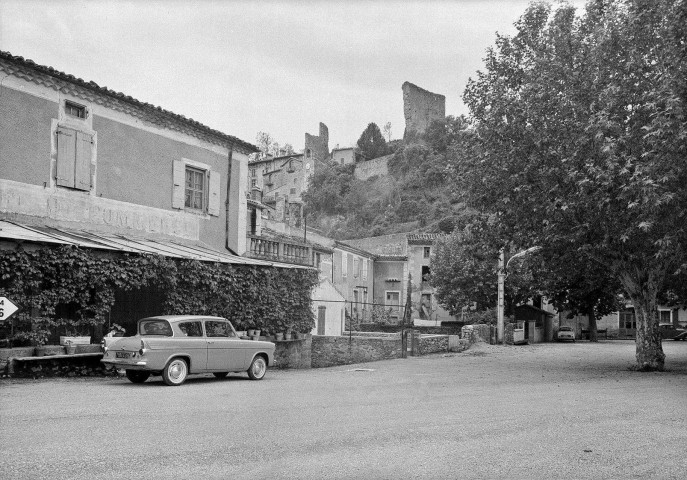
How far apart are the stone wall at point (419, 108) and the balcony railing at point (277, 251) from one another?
8080 cm

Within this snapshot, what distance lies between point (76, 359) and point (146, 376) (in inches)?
82.4

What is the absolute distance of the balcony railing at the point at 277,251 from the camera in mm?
25062

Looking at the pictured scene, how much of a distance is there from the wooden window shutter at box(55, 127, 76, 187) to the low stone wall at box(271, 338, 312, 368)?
26.2 ft

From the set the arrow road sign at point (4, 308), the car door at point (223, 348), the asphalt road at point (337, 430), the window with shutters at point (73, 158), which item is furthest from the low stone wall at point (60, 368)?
the window with shutters at point (73, 158)

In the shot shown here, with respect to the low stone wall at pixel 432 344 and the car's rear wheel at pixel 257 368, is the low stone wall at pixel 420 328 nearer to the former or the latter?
the low stone wall at pixel 432 344

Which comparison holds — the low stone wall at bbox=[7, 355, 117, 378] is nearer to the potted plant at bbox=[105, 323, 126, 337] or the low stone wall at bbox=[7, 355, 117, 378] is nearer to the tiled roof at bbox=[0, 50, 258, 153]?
the potted plant at bbox=[105, 323, 126, 337]

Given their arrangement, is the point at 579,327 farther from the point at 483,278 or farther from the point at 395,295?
the point at 483,278

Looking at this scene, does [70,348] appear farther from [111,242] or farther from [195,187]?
[195,187]

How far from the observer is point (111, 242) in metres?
16.7

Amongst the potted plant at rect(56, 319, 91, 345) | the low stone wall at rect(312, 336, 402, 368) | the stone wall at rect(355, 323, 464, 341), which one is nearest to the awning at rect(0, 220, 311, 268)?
the potted plant at rect(56, 319, 91, 345)

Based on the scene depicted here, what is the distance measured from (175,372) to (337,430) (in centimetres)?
629

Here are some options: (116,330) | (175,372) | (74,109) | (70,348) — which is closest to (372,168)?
(74,109)

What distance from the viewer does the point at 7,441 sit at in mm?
7461

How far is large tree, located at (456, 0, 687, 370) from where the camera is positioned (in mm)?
15641
